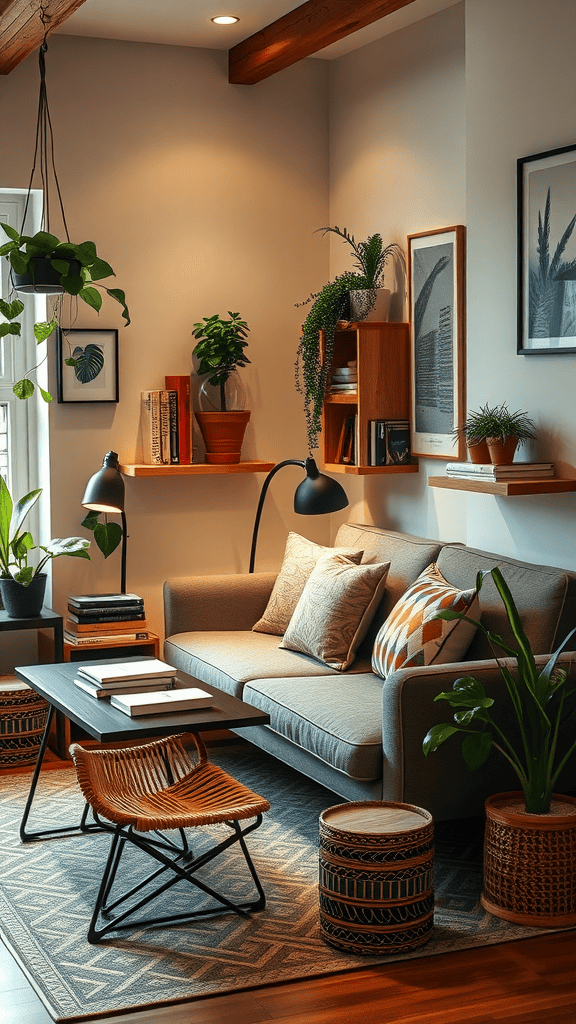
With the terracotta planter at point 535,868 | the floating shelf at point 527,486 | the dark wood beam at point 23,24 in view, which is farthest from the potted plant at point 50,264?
the terracotta planter at point 535,868

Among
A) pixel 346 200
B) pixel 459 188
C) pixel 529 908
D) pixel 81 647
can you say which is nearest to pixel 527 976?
pixel 529 908

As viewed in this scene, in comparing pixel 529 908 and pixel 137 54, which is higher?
pixel 137 54

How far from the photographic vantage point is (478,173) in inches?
163

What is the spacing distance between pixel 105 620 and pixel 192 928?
75.2 inches

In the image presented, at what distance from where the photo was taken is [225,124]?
17.1 ft

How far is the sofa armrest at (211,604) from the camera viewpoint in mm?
4824

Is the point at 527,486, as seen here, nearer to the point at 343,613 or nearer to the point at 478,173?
the point at 343,613

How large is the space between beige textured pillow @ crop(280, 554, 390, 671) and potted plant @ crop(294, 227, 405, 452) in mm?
841

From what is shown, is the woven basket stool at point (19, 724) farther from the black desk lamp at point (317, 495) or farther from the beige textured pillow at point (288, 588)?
the black desk lamp at point (317, 495)

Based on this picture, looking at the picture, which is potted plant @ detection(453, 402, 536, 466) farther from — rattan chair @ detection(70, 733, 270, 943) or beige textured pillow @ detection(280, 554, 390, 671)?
rattan chair @ detection(70, 733, 270, 943)

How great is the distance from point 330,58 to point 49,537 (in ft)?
8.13

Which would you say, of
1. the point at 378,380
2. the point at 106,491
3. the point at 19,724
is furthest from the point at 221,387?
the point at 19,724

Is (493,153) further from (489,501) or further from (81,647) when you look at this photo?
(81,647)

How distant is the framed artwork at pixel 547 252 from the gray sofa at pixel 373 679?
748mm
